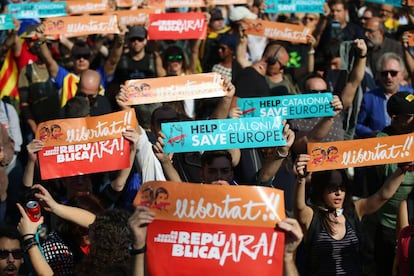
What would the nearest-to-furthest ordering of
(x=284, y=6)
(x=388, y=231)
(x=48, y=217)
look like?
(x=388, y=231) < (x=48, y=217) < (x=284, y=6)

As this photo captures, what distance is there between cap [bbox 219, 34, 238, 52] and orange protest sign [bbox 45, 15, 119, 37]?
52.9 inches

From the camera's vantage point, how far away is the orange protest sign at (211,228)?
16.1 feet

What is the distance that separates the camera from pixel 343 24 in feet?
38.5

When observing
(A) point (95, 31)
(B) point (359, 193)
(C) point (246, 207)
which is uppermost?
(C) point (246, 207)

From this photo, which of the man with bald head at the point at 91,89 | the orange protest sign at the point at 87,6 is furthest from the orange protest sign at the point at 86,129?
the orange protest sign at the point at 87,6

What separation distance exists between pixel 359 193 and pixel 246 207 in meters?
3.54

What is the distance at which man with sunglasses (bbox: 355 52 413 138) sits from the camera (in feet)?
29.6

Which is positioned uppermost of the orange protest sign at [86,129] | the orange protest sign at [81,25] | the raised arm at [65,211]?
the orange protest sign at [86,129]

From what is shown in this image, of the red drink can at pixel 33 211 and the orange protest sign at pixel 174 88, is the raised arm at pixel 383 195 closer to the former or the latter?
the orange protest sign at pixel 174 88

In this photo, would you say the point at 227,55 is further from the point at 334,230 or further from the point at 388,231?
the point at 334,230

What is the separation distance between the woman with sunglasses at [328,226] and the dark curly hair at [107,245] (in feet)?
4.42

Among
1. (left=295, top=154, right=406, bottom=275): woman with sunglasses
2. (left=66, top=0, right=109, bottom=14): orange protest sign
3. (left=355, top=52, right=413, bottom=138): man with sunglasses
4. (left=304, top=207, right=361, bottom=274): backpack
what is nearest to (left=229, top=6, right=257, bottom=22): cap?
(left=66, top=0, right=109, bottom=14): orange protest sign

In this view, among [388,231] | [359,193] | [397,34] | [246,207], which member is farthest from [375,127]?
[246,207]

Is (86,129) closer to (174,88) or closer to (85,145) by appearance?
(85,145)
